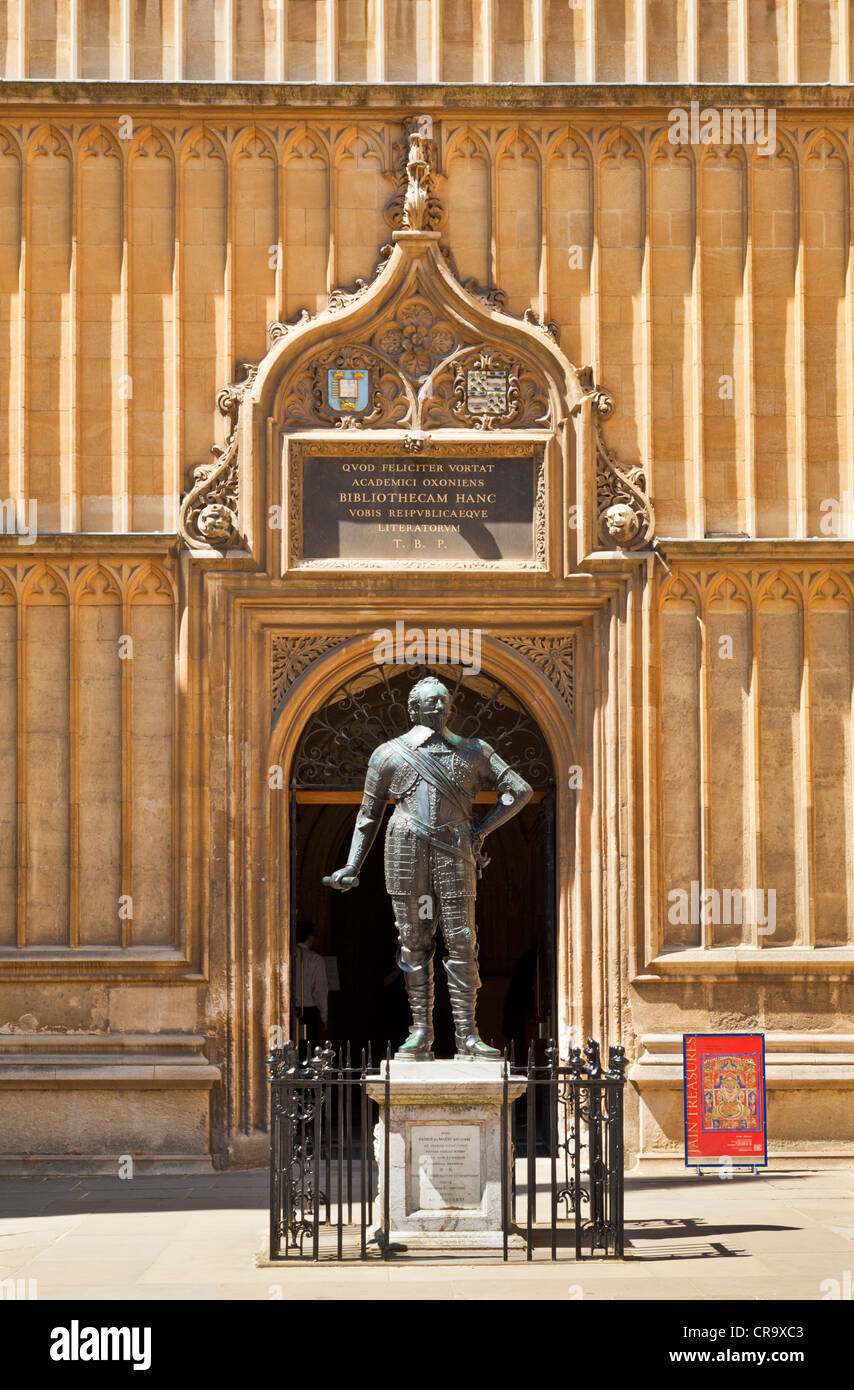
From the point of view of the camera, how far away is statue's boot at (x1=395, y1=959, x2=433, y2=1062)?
1076 centimetres

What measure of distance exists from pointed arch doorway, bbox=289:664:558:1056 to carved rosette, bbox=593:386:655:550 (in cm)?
162

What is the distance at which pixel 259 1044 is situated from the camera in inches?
563

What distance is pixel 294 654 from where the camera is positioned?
1477 cm

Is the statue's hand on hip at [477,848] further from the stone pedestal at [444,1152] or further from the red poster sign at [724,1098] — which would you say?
the red poster sign at [724,1098]

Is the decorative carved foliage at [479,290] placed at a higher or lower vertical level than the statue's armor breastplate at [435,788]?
higher

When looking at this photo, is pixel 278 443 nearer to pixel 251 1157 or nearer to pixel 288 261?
pixel 288 261

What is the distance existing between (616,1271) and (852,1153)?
16.9 ft

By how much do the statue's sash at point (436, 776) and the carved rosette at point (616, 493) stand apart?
4.25 m

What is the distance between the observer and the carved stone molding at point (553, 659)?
48.6ft
